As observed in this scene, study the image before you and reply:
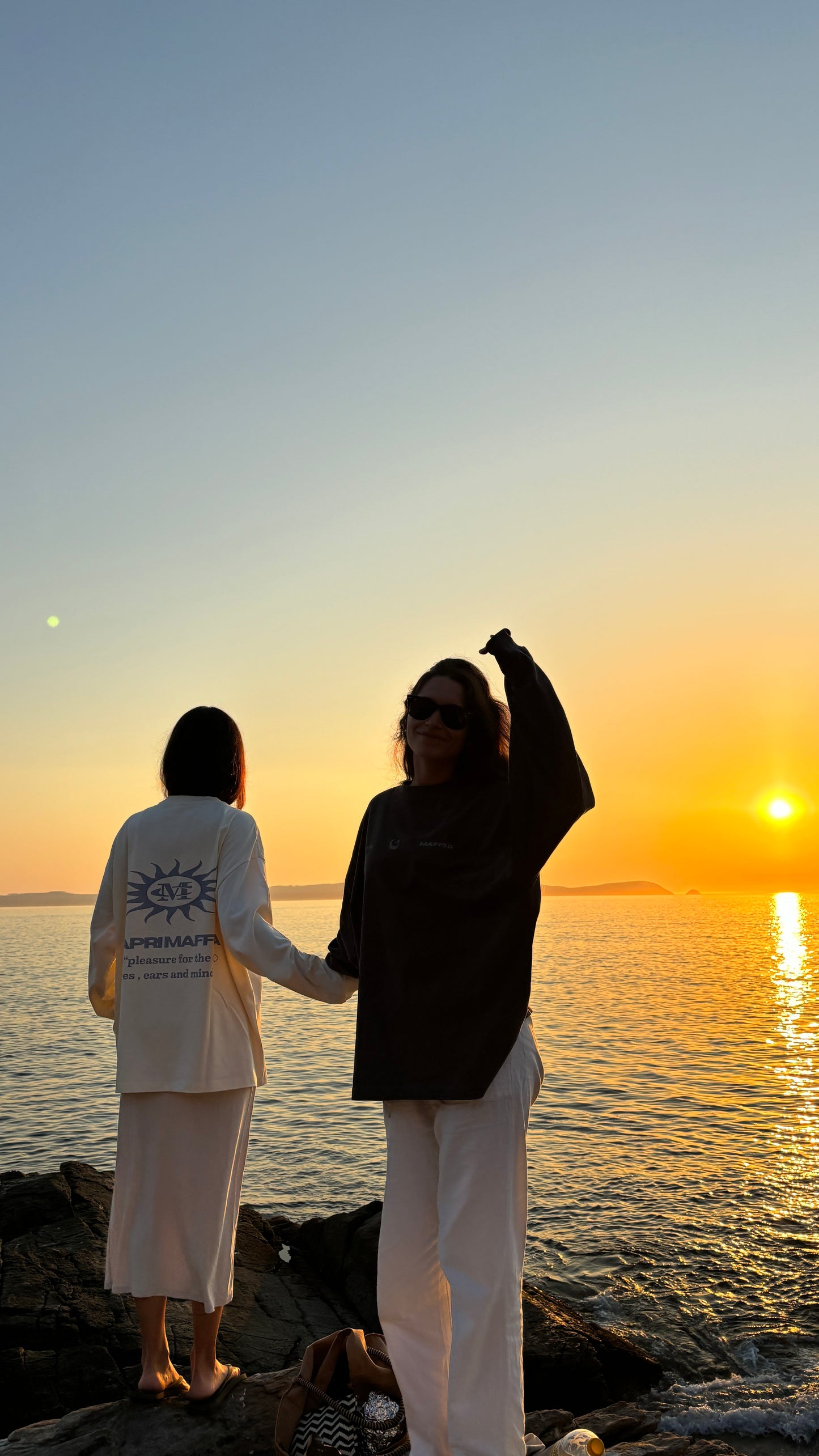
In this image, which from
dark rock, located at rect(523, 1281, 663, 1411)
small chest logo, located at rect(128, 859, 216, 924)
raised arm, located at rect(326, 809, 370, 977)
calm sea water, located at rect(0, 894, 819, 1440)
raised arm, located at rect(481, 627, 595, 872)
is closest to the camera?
raised arm, located at rect(481, 627, 595, 872)

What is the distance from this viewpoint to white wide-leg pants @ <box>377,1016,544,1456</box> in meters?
2.94

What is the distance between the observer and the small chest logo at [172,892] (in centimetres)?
405

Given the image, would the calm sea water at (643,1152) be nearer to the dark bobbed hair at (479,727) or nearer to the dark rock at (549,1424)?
the dark rock at (549,1424)

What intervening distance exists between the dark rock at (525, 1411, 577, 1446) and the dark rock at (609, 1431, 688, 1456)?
21 centimetres

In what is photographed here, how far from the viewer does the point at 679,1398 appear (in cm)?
629

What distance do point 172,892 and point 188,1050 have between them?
0.64 metres

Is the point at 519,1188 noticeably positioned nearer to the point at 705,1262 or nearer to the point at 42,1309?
the point at 42,1309

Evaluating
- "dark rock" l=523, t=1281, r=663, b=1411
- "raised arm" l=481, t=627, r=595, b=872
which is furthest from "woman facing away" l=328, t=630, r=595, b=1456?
"dark rock" l=523, t=1281, r=663, b=1411

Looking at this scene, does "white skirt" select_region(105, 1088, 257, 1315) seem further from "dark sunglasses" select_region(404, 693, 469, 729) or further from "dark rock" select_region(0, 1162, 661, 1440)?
A: "dark rock" select_region(0, 1162, 661, 1440)

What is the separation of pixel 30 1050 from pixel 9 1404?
17476mm

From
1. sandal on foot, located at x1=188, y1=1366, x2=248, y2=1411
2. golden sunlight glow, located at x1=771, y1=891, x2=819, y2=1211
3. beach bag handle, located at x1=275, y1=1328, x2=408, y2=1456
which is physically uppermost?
beach bag handle, located at x1=275, y1=1328, x2=408, y2=1456

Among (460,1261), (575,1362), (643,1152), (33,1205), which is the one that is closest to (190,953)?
(460,1261)

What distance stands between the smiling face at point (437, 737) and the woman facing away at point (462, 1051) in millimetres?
12

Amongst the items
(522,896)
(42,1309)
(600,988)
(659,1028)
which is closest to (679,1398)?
(42,1309)
